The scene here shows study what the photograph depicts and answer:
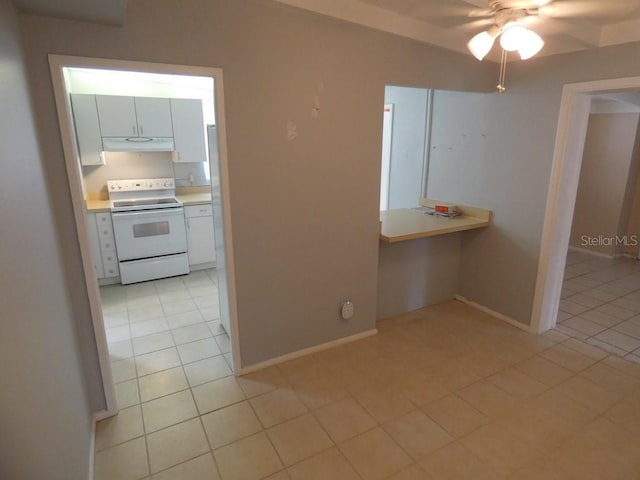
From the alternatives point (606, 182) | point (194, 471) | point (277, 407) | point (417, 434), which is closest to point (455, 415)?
point (417, 434)

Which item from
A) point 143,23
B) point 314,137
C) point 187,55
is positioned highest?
point 143,23

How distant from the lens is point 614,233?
512 cm

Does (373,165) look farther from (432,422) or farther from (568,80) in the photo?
(432,422)

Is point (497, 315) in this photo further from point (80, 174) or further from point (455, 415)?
point (80, 174)

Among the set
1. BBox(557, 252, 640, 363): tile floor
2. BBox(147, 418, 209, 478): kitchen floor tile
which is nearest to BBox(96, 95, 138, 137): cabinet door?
BBox(147, 418, 209, 478): kitchen floor tile

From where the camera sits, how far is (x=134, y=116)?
13.5ft

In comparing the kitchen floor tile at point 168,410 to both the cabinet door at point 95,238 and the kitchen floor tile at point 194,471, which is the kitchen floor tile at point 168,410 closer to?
the kitchen floor tile at point 194,471

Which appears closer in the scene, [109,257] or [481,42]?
[481,42]

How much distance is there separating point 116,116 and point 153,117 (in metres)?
0.38

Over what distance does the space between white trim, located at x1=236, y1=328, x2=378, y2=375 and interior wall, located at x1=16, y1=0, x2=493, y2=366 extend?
0.15 ft

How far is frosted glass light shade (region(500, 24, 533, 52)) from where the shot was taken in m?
1.76

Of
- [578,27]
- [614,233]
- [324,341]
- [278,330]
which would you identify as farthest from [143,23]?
[614,233]

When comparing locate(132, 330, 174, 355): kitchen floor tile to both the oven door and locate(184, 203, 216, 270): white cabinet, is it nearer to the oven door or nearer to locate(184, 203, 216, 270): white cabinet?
the oven door

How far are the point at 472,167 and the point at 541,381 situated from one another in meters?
1.88
